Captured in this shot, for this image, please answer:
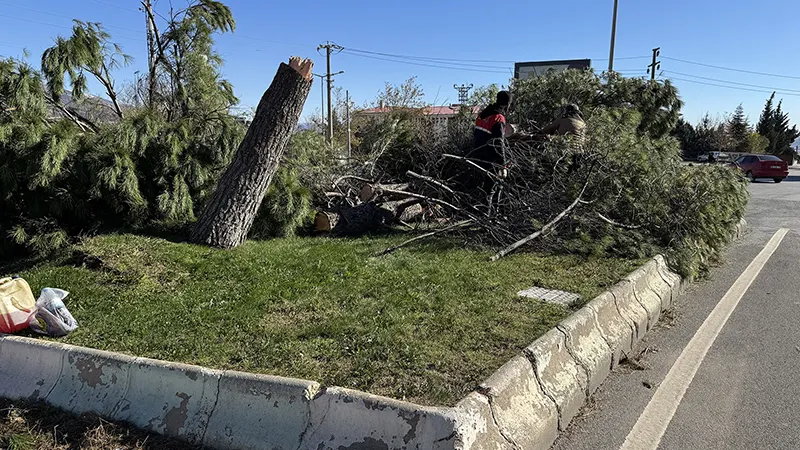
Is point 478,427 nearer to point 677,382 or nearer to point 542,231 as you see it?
point 677,382

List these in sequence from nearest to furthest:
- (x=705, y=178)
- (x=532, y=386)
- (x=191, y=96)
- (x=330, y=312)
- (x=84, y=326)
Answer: (x=532, y=386) → (x=84, y=326) → (x=330, y=312) → (x=705, y=178) → (x=191, y=96)

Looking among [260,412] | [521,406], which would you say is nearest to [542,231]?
[521,406]

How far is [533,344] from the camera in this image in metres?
3.52

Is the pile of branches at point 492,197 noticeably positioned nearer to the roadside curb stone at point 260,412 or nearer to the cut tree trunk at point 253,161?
the cut tree trunk at point 253,161

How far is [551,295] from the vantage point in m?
4.92

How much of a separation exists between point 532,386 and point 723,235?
18.6ft

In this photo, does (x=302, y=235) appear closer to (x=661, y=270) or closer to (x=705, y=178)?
(x=661, y=270)

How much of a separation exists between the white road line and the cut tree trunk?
16.2 ft

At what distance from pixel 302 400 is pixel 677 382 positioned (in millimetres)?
2709

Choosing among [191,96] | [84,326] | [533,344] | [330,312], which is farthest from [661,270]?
[191,96]

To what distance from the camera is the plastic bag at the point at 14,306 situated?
3.88 m

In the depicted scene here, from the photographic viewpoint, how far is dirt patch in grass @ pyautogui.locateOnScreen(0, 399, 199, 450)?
296cm

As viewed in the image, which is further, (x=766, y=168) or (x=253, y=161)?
(x=766, y=168)

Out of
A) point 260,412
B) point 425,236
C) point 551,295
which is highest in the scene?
point 425,236
